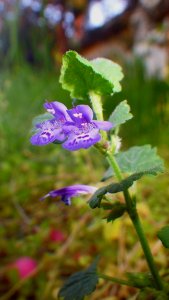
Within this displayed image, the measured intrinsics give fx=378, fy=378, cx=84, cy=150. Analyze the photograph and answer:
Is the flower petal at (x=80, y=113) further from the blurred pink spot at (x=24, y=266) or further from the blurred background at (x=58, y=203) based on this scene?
the blurred pink spot at (x=24, y=266)

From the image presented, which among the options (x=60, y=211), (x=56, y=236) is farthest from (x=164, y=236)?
(x=60, y=211)

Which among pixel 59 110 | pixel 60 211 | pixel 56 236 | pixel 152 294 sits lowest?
pixel 152 294

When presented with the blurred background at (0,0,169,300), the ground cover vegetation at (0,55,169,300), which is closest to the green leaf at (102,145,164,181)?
the ground cover vegetation at (0,55,169,300)

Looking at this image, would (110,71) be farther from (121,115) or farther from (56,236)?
(56,236)

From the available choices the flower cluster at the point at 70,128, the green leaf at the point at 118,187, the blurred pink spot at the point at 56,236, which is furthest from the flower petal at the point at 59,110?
the blurred pink spot at the point at 56,236

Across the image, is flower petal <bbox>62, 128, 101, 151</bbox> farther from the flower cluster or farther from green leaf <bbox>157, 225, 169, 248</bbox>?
green leaf <bbox>157, 225, 169, 248</bbox>

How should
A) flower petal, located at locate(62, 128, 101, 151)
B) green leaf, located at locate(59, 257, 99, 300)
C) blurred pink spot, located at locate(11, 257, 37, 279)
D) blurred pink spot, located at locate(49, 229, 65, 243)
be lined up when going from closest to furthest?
flower petal, located at locate(62, 128, 101, 151) → green leaf, located at locate(59, 257, 99, 300) → blurred pink spot, located at locate(11, 257, 37, 279) → blurred pink spot, located at locate(49, 229, 65, 243)

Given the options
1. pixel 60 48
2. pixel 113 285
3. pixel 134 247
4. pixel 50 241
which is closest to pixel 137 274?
pixel 113 285
